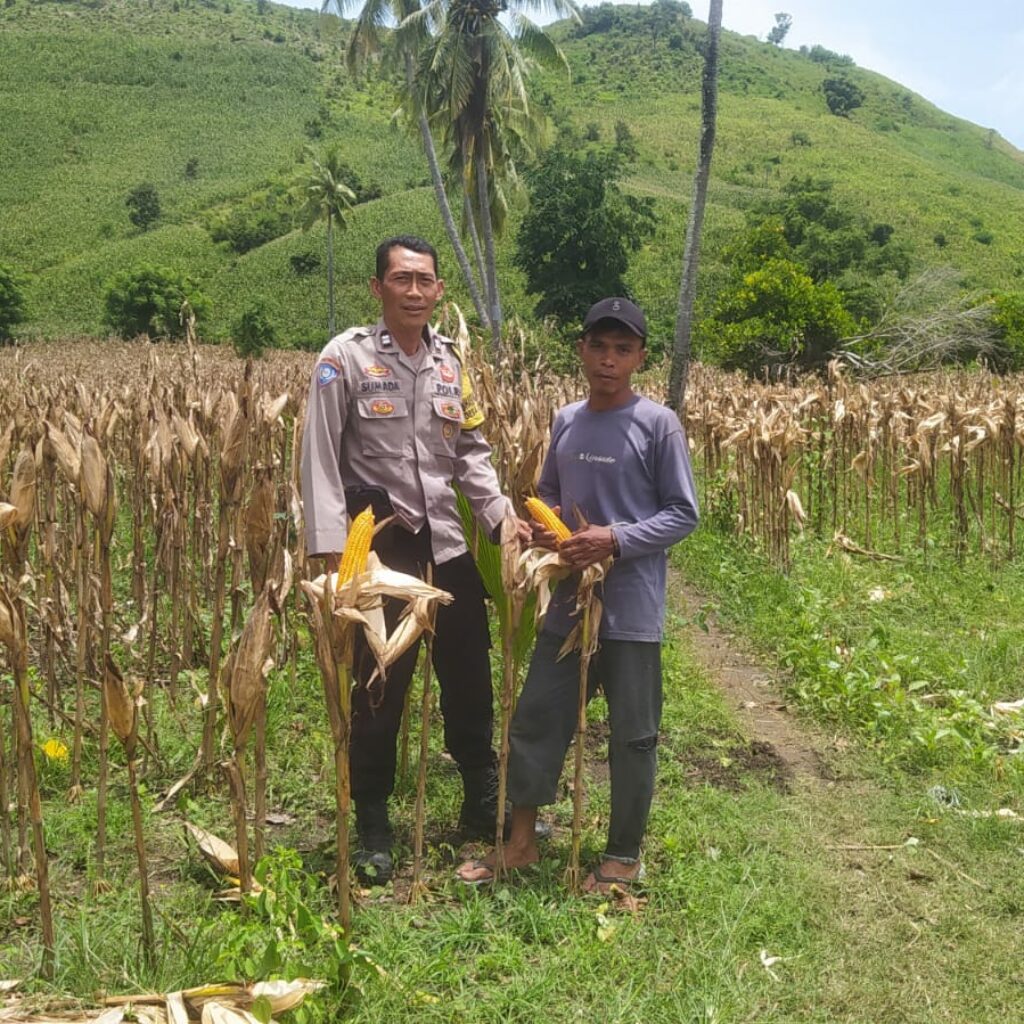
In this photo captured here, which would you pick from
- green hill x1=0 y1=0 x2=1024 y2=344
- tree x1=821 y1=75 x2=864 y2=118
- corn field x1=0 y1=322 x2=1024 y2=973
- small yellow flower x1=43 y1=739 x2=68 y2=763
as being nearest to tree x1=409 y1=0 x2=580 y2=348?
green hill x1=0 y1=0 x2=1024 y2=344

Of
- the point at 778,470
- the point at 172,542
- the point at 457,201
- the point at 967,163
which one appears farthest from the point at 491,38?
the point at 967,163

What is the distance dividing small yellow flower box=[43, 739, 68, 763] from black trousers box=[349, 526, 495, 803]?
134cm

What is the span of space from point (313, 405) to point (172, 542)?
1.70 meters

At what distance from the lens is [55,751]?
11.2ft

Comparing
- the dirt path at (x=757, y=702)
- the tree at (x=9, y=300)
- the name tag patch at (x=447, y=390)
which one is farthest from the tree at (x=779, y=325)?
the tree at (x=9, y=300)

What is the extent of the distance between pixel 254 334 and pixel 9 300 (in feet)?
44.8

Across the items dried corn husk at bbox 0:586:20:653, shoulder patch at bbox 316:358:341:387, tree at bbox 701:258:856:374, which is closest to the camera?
dried corn husk at bbox 0:586:20:653

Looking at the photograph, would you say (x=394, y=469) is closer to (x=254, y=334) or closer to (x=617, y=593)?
(x=617, y=593)

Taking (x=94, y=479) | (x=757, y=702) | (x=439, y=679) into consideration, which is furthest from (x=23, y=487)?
(x=757, y=702)

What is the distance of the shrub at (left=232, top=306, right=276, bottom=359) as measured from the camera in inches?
1119

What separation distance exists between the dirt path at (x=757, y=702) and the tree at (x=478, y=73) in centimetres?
1411

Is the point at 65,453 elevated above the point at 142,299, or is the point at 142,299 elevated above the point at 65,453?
the point at 142,299

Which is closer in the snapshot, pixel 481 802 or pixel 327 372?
pixel 327 372

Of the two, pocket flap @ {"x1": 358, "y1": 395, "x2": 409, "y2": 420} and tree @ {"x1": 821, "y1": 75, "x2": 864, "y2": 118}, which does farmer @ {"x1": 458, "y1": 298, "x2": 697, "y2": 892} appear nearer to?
pocket flap @ {"x1": 358, "y1": 395, "x2": 409, "y2": 420}
